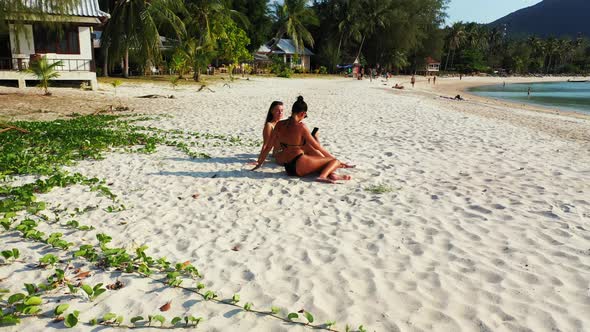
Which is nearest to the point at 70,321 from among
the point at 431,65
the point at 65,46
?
the point at 65,46

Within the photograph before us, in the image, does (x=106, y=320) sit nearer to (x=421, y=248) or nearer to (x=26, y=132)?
(x=421, y=248)

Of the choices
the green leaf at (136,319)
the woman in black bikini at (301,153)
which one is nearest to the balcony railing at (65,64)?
the woman in black bikini at (301,153)

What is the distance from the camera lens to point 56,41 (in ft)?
64.9

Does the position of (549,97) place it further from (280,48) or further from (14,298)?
(14,298)

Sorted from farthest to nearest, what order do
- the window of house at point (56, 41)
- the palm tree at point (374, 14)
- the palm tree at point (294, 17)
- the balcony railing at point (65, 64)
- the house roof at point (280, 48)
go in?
1. the palm tree at point (374, 14)
2. the house roof at point (280, 48)
3. the palm tree at point (294, 17)
4. the window of house at point (56, 41)
5. the balcony railing at point (65, 64)

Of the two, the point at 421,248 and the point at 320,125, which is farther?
the point at 320,125

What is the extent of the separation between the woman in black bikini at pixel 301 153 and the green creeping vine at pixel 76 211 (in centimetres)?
185

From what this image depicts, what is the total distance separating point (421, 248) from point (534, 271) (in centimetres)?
87

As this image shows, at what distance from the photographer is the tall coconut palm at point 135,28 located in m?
22.5

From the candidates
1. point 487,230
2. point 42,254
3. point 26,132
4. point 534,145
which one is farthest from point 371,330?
point 26,132

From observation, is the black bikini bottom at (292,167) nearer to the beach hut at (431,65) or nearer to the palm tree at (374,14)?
the palm tree at (374,14)

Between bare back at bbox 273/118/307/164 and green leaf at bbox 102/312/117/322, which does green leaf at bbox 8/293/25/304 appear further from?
bare back at bbox 273/118/307/164

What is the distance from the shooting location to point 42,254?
11.3ft

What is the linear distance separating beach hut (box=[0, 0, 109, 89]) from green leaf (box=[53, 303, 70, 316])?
18181 mm
